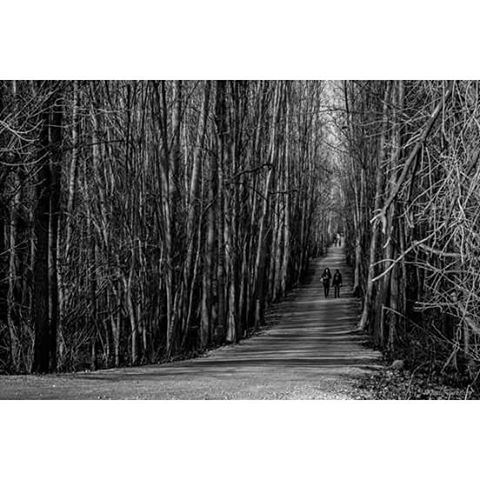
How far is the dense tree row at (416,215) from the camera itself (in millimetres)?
5578

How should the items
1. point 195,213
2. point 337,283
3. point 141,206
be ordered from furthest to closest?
point 195,213, point 141,206, point 337,283

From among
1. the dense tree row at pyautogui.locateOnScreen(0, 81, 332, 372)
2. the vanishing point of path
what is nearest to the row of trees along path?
the dense tree row at pyautogui.locateOnScreen(0, 81, 332, 372)

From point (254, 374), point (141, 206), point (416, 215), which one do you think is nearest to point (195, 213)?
point (141, 206)

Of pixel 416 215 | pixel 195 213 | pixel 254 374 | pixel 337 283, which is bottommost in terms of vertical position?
pixel 254 374

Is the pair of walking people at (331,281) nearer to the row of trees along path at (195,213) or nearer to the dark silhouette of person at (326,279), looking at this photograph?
the dark silhouette of person at (326,279)

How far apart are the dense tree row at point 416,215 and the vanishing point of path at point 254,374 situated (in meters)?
0.36

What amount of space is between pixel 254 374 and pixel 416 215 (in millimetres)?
1596

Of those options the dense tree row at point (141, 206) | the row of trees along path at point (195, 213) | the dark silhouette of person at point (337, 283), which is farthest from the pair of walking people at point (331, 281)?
the dense tree row at point (141, 206)

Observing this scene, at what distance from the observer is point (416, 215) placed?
5.83 meters

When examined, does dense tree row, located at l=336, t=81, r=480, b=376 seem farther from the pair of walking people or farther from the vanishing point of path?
the vanishing point of path

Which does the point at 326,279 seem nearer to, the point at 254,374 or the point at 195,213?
the point at 195,213

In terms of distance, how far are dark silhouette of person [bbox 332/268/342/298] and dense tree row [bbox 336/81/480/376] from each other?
178 millimetres

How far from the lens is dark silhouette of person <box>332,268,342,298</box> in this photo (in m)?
7.42
